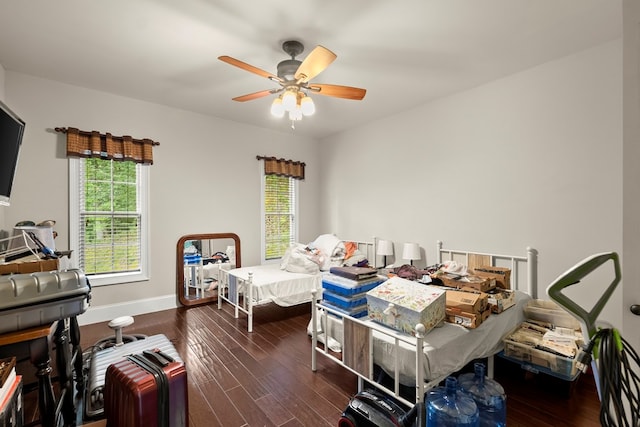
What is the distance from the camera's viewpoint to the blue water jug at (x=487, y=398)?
1582 millimetres

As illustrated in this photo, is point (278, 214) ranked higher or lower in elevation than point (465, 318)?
higher

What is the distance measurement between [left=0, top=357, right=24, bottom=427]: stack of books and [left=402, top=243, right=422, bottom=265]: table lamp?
3385mm

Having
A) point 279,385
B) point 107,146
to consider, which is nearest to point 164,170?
point 107,146

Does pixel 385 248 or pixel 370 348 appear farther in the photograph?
pixel 385 248

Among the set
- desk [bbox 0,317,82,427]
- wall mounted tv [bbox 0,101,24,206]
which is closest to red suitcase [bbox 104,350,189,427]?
desk [bbox 0,317,82,427]

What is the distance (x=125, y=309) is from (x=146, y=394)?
267cm

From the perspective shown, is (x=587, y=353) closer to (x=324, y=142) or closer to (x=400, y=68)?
(x=400, y=68)

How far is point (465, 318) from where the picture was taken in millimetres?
1808

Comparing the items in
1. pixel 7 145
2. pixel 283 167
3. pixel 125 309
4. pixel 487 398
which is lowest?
pixel 125 309

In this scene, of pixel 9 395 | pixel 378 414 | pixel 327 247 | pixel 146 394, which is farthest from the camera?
pixel 327 247

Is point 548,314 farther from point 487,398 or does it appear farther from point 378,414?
point 378,414

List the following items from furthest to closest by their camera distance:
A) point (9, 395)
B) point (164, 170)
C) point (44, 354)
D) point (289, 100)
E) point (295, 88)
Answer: point (164, 170) < point (295, 88) < point (289, 100) < point (44, 354) < point (9, 395)

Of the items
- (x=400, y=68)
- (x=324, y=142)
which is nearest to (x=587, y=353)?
(x=400, y=68)

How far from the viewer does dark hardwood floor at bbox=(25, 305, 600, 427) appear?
1801mm
